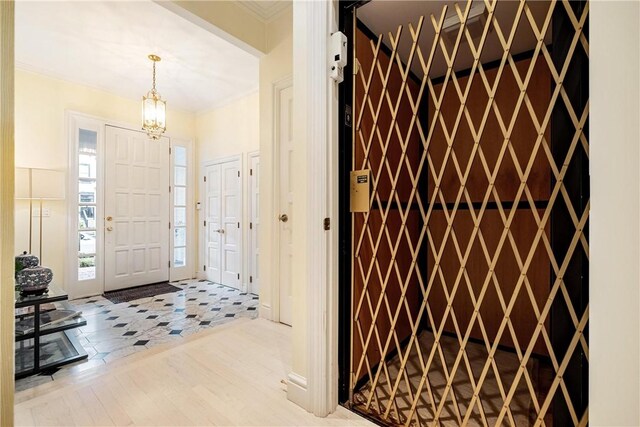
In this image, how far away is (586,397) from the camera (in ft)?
2.98

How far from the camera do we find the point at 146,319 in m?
2.87

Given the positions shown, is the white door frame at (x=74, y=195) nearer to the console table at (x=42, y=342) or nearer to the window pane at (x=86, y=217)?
the window pane at (x=86, y=217)

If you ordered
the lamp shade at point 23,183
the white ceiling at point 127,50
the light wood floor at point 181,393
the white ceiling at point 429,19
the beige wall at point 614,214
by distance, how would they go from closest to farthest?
1. the beige wall at point 614,214
2. the light wood floor at point 181,393
3. the white ceiling at point 429,19
4. the white ceiling at point 127,50
5. the lamp shade at point 23,183

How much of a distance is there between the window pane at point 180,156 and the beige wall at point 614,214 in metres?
4.80

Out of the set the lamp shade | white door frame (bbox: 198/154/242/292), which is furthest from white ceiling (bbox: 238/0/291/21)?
the lamp shade

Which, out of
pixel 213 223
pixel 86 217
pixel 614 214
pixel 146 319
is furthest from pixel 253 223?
pixel 614 214

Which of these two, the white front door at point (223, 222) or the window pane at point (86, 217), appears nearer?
the window pane at point (86, 217)

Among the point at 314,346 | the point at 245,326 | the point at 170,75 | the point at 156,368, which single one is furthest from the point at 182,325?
the point at 170,75

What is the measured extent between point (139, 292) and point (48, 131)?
2.19m

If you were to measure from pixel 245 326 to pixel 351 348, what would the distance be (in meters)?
1.31

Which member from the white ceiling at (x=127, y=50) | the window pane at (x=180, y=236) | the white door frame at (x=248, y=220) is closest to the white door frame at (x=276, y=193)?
the white ceiling at (x=127, y=50)

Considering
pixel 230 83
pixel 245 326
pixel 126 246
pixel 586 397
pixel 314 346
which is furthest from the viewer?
pixel 126 246

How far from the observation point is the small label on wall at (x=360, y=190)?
1.37 m

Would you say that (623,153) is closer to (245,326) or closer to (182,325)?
(245,326)
